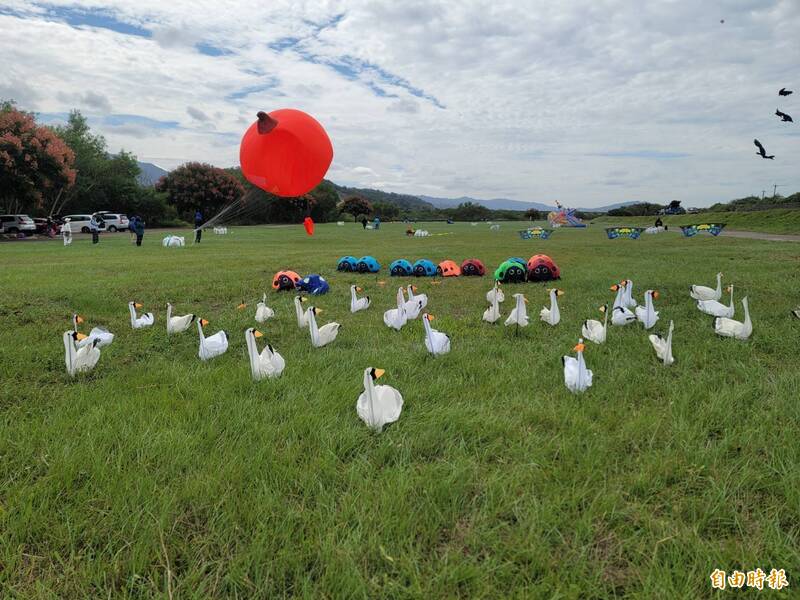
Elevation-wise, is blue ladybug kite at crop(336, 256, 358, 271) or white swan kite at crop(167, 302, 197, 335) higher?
blue ladybug kite at crop(336, 256, 358, 271)

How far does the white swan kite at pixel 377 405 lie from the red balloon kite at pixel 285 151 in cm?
652

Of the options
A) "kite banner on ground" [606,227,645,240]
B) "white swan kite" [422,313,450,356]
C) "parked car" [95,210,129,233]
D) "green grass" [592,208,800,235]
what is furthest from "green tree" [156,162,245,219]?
"white swan kite" [422,313,450,356]

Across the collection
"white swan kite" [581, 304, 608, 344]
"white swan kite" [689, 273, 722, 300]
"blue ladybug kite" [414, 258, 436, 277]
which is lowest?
"white swan kite" [581, 304, 608, 344]

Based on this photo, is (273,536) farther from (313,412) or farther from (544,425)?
(544,425)

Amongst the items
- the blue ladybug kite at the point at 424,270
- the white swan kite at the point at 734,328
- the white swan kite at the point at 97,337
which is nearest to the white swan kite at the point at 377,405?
the white swan kite at the point at 97,337

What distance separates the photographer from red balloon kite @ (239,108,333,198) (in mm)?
8469

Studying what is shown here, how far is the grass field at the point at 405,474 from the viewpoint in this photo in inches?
79.4

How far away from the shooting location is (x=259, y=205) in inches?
543

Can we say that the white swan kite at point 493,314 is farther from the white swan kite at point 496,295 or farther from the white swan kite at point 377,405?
the white swan kite at point 377,405

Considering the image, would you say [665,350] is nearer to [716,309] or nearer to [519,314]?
[519,314]

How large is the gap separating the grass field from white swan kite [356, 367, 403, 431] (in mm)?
103

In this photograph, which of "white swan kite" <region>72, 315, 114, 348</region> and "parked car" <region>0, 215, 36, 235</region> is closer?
"white swan kite" <region>72, 315, 114, 348</region>

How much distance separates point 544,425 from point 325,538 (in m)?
1.71

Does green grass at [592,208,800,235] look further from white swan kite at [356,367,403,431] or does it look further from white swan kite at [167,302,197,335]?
white swan kite at [167,302,197,335]
